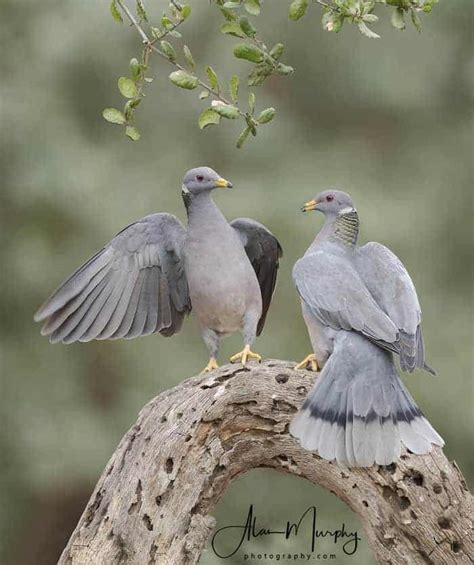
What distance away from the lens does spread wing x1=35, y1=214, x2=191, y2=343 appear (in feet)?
9.18

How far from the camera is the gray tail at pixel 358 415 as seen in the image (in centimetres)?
244

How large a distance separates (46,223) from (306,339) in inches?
52.0

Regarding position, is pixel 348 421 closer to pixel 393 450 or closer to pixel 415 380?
pixel 393 450

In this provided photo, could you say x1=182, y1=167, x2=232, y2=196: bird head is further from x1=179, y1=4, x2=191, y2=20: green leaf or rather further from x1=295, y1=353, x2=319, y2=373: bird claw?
x1=179, y1=4, x2=191, y2=20: green leaf

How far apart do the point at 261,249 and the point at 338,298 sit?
442 millimetres

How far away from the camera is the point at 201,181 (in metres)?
2.71

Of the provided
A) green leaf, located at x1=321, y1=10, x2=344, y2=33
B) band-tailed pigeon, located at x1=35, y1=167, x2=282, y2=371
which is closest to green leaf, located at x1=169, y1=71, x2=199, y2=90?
green leaf, located at x1=321, y1=10, x2=344, y2=33

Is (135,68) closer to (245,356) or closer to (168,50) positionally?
(168,50)

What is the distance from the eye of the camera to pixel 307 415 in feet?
8.08

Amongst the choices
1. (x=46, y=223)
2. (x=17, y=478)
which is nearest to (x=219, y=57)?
(x=46, y=223)

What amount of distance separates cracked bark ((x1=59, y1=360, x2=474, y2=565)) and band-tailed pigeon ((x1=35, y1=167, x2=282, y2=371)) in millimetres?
124

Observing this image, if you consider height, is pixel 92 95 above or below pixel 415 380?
above

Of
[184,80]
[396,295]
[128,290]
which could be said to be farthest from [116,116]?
[396,295]

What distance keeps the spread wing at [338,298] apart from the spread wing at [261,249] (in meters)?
0.33
